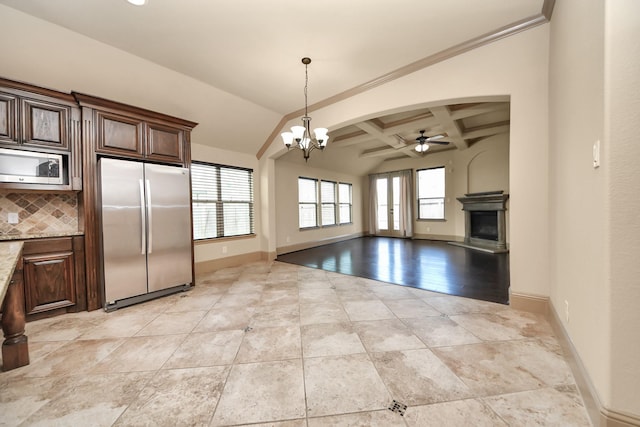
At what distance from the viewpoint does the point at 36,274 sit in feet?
8.27

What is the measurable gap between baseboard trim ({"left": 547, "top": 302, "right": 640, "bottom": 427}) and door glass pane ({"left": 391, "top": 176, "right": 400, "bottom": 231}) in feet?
22.7

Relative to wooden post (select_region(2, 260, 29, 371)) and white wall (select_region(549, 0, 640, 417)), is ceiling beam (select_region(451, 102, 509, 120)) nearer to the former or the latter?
white wall (select_region(549, 0, 640, 417))

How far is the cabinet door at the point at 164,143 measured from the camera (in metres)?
3.21

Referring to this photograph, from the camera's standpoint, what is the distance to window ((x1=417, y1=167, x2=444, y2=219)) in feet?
26.3

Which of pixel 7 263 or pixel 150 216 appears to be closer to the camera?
pixel 7 263

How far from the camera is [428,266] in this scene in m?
4.52

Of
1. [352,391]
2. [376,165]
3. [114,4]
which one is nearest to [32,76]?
[114,4]

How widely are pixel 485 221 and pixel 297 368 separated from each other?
279 inches

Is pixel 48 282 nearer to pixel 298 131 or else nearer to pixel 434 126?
pixel 298 131

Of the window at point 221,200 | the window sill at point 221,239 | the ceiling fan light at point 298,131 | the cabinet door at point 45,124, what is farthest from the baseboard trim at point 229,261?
the ceiling fan light at point 298,131

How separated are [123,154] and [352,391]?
364cm

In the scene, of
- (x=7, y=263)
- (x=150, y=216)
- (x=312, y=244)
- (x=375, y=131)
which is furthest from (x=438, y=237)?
(x=7, y=263)

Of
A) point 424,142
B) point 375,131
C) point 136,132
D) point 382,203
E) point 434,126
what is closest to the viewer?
point 136,132

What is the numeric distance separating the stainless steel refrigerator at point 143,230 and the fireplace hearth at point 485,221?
682 cm
